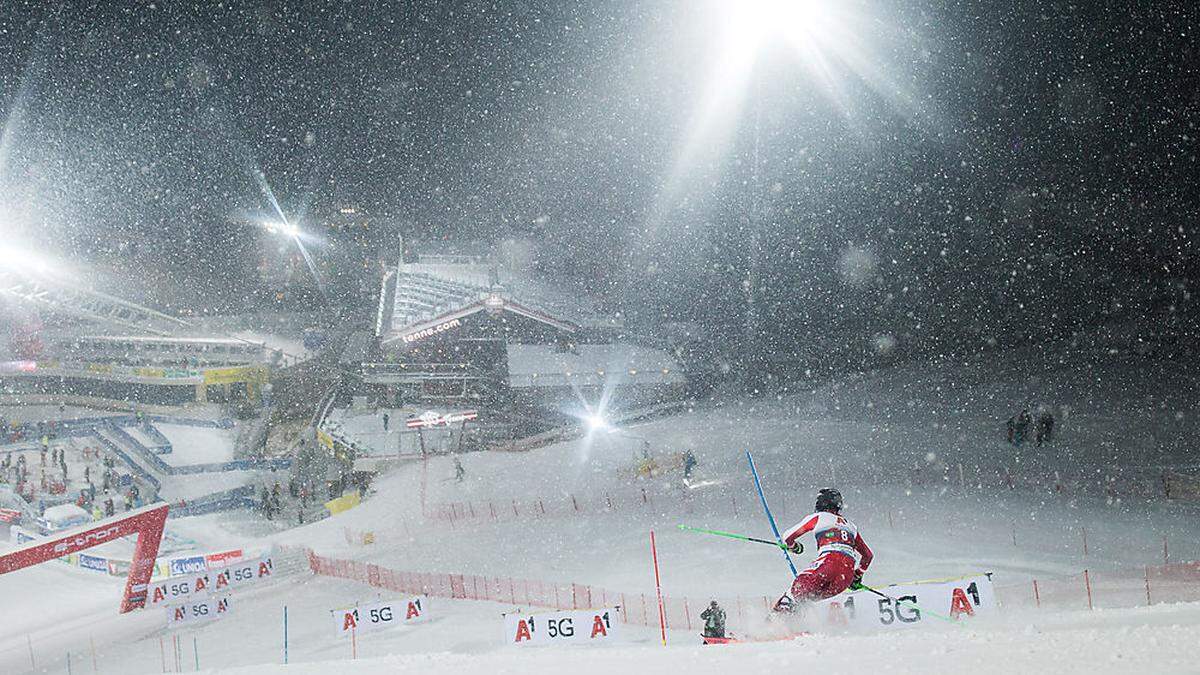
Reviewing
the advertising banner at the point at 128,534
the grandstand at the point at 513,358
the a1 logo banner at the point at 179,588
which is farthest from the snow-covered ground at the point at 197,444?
the a1 logo banner at the point at 179,588

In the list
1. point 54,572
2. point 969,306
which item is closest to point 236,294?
point 54,572

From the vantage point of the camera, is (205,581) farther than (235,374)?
No

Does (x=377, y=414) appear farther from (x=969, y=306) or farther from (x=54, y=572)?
(x=969, y=306)

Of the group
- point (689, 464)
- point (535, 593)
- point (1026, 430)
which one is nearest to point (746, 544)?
point (535, 593)

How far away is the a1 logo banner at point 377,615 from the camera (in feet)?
43.7

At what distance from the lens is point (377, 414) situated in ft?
113

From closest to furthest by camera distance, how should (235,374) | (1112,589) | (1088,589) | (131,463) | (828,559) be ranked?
(828,559) < (1088,589) < (1112,589) < (131,463) < (235,374)

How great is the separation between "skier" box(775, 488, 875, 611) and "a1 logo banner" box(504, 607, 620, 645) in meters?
4.97

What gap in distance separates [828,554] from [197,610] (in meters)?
14.9

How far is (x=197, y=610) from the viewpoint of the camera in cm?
1611

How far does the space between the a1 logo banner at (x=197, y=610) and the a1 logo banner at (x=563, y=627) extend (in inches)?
339

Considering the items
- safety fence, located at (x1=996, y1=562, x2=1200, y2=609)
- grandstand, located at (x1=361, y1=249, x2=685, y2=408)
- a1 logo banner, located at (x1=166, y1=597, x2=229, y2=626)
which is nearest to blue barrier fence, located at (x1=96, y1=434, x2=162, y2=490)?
grandstand, located at (x1=361, y1=249, x2=685, y2=408)

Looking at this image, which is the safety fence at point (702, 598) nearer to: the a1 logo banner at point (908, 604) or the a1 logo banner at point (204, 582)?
the a1 logo banner at point (204, 582)

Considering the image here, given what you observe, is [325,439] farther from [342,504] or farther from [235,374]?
[235,374]
